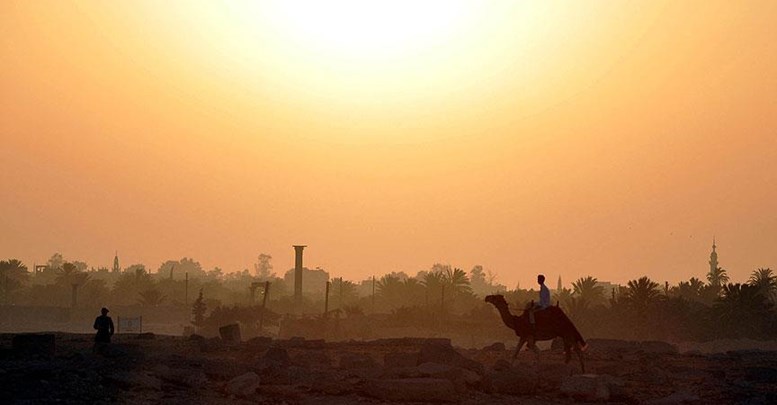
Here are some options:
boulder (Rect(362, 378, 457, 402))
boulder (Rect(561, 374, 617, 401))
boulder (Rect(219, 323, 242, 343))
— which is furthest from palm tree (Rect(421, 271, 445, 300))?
boulder (Rect(362, 378, 457, 402))

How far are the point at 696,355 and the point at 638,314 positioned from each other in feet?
88.1

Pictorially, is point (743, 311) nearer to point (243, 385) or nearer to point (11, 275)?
point (243, 385)

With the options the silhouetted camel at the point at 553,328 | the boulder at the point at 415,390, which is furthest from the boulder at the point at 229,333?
the boulder at the point at 415,390

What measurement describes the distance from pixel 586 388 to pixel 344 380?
4.59 metres

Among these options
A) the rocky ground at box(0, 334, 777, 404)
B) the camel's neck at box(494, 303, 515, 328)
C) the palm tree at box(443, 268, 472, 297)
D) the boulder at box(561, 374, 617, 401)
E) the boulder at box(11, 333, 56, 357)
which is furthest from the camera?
the palm tree at box(443, 268, 472, 297)

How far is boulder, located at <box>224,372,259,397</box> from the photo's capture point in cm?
1684

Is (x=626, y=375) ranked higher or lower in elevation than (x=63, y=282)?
lower

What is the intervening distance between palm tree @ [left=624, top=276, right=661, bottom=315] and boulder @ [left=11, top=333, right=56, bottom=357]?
135 ft

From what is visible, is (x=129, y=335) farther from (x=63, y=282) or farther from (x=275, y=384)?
(x=63, y=282)

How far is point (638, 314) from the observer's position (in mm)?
55938

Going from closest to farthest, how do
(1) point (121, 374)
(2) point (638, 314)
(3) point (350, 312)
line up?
(1) point (121, 374)
(2) point (638, 314)
(3) point (350, 312)

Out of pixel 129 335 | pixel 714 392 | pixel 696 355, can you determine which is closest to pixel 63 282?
pixel 129 335

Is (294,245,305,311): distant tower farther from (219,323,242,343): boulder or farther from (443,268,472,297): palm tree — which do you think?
(219,323,242,343): boulder

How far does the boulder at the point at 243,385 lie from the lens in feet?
55.3
